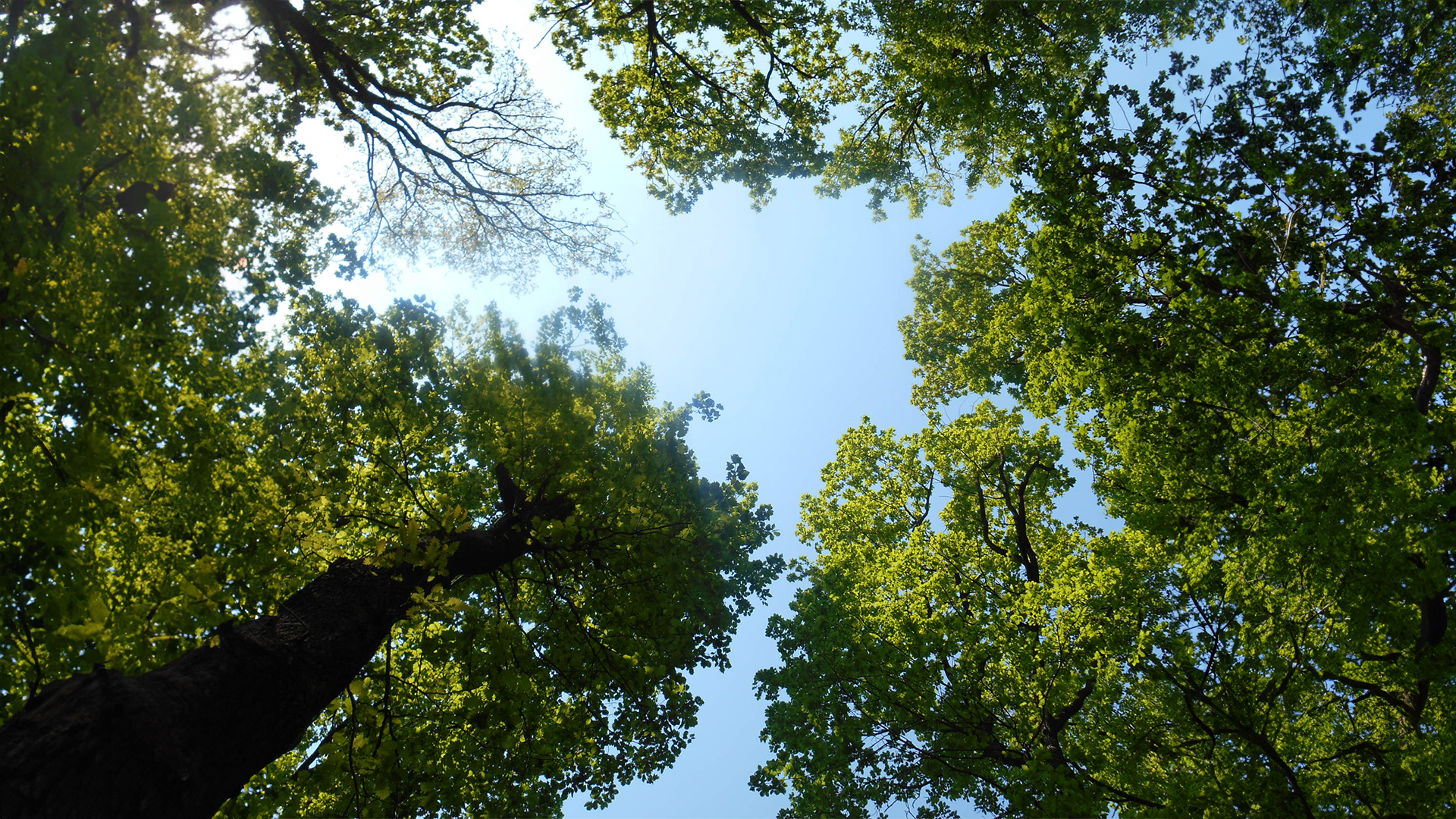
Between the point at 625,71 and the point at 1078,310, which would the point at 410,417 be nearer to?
the point at 625,71

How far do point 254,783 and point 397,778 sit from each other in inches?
92.2

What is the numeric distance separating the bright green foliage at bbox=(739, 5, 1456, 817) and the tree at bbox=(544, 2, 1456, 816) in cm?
4

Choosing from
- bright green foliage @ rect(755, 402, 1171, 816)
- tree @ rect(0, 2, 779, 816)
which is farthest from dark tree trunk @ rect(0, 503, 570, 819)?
bright green foliage @ rect(755, 402, 1171, 816)

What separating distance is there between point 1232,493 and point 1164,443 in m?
0.99

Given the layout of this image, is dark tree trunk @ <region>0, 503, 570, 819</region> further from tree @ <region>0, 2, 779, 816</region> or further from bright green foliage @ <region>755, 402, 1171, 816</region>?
bright green foliage @ <region>755, 402, 1171, 816</region>

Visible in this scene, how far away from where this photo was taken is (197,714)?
3.69m

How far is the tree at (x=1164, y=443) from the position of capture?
6.71 meters

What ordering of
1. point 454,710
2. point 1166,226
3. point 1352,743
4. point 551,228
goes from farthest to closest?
point 551,228
point 1352,743
point 454,710
point 1166,226

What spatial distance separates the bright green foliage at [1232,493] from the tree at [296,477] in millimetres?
4647

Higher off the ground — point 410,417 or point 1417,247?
point 1417,247

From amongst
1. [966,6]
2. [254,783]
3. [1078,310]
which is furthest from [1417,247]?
[254,783]

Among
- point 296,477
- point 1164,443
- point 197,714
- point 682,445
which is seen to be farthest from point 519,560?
point 1164,443

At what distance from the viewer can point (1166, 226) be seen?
748 centimetres

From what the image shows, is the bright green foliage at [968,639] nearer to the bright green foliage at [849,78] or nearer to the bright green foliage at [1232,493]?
the bright green foliage at [1232,493]
